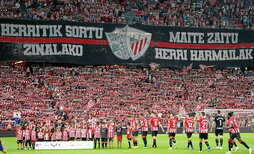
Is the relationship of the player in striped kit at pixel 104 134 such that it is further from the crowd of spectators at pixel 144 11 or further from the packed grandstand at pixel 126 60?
the crowd of spectators at pixel 144 11

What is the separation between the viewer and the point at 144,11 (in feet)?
192

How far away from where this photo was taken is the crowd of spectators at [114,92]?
48562mm

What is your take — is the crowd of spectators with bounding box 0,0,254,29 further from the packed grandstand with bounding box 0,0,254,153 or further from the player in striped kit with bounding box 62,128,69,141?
the player in striped kit with bounding box 62,128,69,141

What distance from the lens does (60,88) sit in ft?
169

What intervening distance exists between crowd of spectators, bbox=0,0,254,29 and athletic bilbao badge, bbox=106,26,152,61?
148 cm

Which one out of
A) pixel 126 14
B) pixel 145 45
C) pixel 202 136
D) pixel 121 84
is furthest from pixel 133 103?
pixel 202 136

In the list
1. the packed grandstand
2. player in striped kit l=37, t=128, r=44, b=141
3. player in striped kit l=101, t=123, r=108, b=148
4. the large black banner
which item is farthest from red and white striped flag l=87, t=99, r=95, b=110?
player in striped kit l=37, t=128, r=44, b=141

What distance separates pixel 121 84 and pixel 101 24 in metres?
6.98

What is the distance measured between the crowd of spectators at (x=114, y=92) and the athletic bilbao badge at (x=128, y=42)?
2.30m

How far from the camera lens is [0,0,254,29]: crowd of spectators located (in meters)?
53.6

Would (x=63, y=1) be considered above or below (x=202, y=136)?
above

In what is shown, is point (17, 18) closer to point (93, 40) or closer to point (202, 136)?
point (93, 40)

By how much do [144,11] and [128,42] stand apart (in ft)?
18.2

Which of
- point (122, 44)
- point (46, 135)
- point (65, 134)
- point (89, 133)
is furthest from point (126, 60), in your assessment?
point (46, 135)
